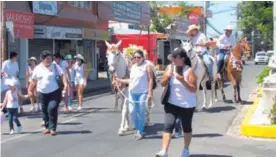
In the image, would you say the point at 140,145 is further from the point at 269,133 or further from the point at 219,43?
the point at 219,43

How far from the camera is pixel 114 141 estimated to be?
11.0m

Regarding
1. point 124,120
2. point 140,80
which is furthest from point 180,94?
point 124,120

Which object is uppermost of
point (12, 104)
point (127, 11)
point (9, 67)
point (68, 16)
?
point (127, 11)

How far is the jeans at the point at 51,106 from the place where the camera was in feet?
39.2

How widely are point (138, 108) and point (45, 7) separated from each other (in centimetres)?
1703

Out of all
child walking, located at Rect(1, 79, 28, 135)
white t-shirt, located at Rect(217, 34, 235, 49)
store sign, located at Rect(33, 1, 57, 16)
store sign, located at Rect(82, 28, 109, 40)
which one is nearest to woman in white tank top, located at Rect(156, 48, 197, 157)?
child walking, located at Rect(1, 79, 28, 135)

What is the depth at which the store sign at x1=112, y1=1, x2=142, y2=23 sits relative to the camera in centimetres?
3609

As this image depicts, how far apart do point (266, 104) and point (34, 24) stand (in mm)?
16560

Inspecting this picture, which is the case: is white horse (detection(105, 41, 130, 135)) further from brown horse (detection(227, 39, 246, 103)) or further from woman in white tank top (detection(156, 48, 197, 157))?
brown horse (detection(227, 39, 246, 103))

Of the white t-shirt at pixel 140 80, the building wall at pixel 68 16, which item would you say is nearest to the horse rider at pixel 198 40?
the white t-shirt at pixel 140 80

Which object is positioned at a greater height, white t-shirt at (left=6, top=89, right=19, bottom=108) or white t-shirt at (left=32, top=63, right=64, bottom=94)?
white t-shirt at (left=32, top=63, right=64, bottom=94)

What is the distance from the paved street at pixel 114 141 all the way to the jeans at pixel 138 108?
36 cm

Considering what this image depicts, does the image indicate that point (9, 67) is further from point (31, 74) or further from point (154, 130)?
point (154, 130)

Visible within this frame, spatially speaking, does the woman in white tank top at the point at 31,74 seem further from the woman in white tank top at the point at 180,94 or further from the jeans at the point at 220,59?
the woman in white tank top at the point at 180,94
